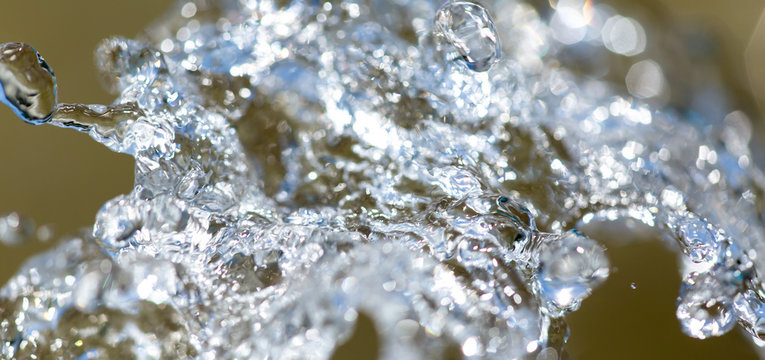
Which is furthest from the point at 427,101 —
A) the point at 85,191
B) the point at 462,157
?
→ the point at 85,191

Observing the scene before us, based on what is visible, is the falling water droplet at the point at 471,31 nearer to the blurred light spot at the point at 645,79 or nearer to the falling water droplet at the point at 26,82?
the falling water droplet at the point at 26,82

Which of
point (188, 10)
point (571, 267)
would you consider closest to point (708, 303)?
point (571, 267)

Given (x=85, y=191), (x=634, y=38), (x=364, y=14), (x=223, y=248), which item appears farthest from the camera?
(x=634, y=38)

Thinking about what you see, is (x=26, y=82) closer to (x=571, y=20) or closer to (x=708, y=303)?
(x=708, y=303)

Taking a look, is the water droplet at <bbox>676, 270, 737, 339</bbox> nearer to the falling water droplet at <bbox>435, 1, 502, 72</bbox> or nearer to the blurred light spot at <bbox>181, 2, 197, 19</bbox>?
the falling water droplet at <bbox>435, 1, 502, 72</bbox>

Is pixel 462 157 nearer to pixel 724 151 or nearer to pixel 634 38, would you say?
pixel 724 151

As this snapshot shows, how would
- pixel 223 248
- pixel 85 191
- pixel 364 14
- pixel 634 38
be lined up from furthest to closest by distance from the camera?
pixel 634 38 < pixel 85 191 < pixel 364 14 < pixel 223 248

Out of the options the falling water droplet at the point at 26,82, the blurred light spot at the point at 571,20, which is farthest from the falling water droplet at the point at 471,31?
the blurred light spot at the point at 571,20
